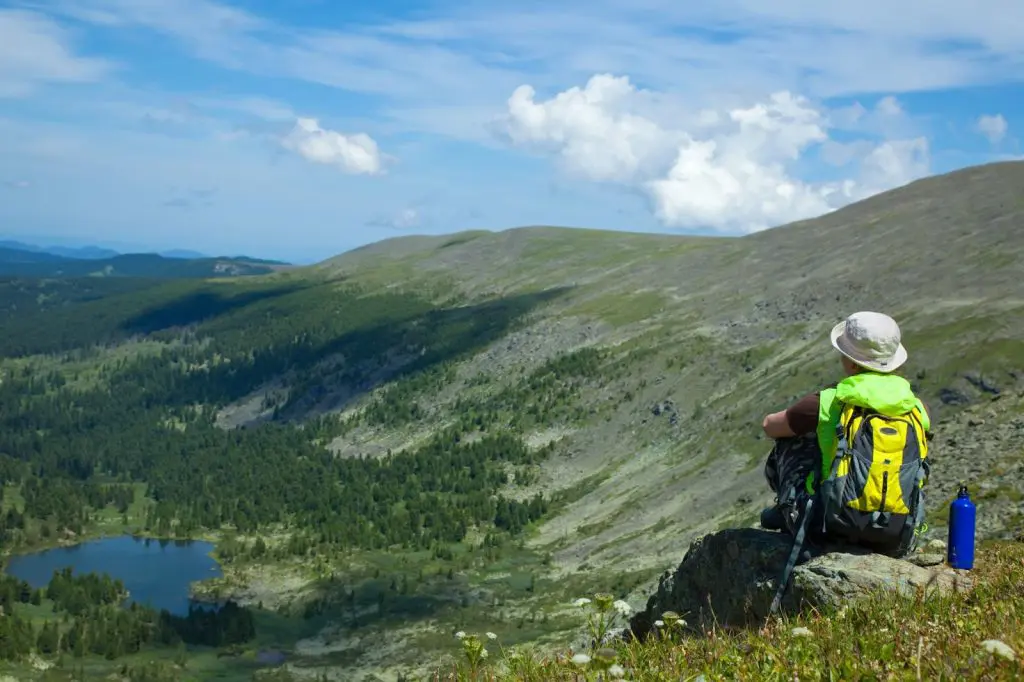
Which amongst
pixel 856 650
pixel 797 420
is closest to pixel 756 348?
pixel 797 420

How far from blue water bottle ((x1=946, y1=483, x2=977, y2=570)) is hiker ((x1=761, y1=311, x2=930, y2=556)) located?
0.54 m

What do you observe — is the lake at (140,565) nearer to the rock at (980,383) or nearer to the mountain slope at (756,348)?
the mountain slope at (756,348)

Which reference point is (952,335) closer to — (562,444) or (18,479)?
(562,444)

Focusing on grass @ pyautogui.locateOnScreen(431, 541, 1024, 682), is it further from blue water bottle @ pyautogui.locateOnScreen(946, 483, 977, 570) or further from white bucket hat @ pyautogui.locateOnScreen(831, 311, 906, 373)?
white bucket hat @ pyautogui.locateOnScreen(831, 311, 906, 373)

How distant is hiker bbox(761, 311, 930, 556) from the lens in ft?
37.3

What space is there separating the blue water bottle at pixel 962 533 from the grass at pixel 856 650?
4.37 feet

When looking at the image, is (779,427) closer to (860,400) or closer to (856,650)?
(860,400)

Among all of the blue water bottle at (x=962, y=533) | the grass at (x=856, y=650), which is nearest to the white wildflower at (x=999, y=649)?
the grass at (x=856, y=650)

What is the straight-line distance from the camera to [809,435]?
1256 cm

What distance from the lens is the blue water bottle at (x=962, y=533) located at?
1241 centimetres

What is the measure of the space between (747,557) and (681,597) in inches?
138

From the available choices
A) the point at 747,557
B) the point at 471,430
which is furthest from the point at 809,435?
the point at 471,430

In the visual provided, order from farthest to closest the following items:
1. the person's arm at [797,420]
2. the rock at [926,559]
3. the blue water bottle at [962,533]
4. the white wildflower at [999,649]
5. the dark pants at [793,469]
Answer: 1. the rock at [926,559]
2. the dark pants at [793,469]
3. the blue water bottle at [962,533]
4. the person's arm at [797,420]
5. the white wildflower at [999,649]

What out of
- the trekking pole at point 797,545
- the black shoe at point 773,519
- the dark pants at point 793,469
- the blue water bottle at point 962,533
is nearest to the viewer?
the trekking pole at point 797,545
